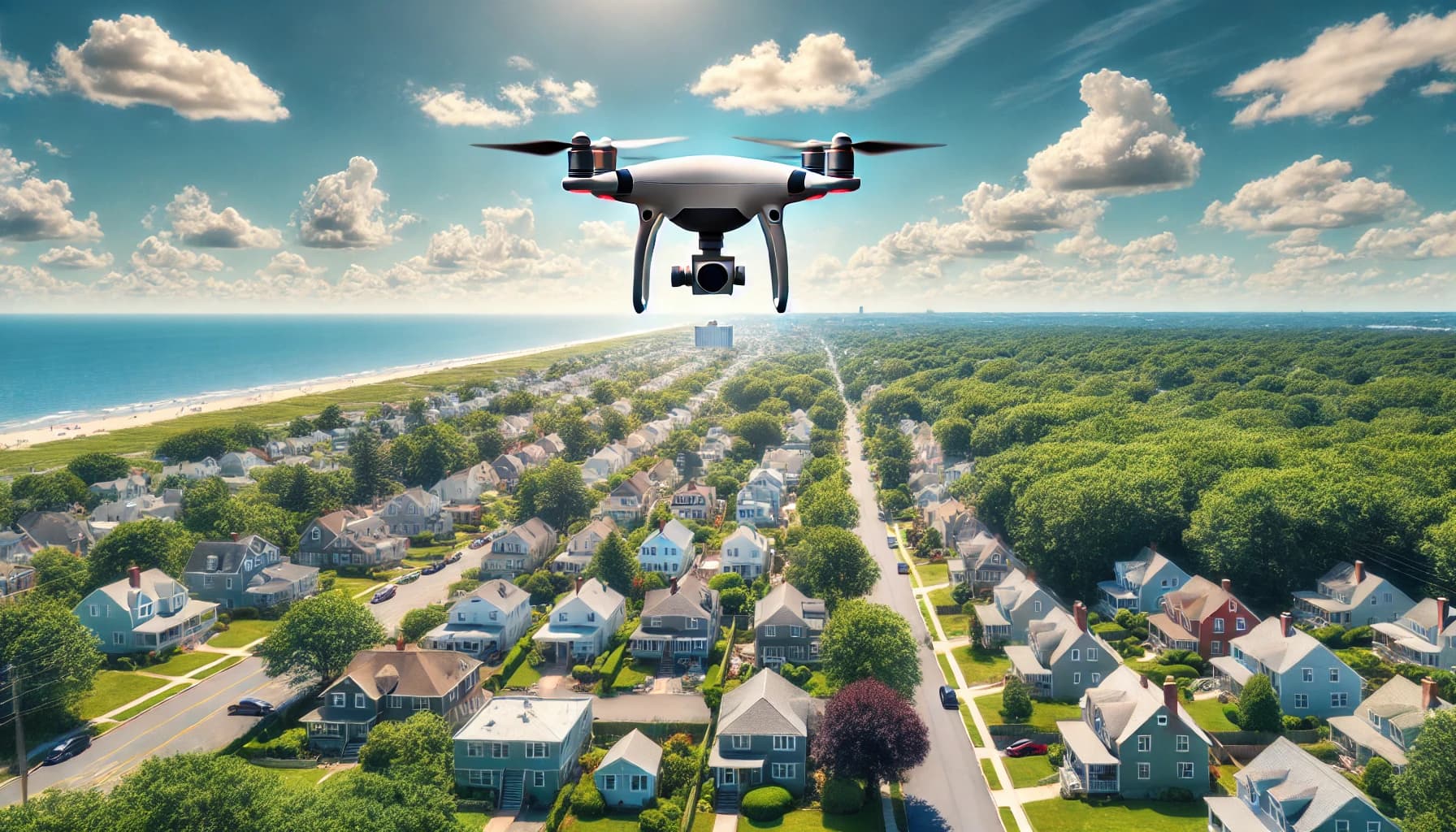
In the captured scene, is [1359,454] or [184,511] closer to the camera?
[1359,454]

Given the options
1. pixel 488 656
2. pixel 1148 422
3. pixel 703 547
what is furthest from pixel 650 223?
pixel 1148 422

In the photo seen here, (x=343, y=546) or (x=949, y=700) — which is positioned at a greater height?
(x=343, y=546)

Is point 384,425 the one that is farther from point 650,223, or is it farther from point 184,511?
point 650,223

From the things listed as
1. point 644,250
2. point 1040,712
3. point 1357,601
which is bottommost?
point 1040,712

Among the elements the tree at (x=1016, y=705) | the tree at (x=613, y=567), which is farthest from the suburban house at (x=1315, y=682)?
the tree at (x=613, y=567)

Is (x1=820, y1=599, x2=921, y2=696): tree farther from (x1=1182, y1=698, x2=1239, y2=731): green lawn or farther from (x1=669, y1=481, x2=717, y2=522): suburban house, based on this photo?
(x1=669, y1=481, x2=717, y2=522): suburban house

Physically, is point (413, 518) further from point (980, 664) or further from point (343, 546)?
point (980, 664)

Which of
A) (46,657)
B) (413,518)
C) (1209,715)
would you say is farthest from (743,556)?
(46,657)
